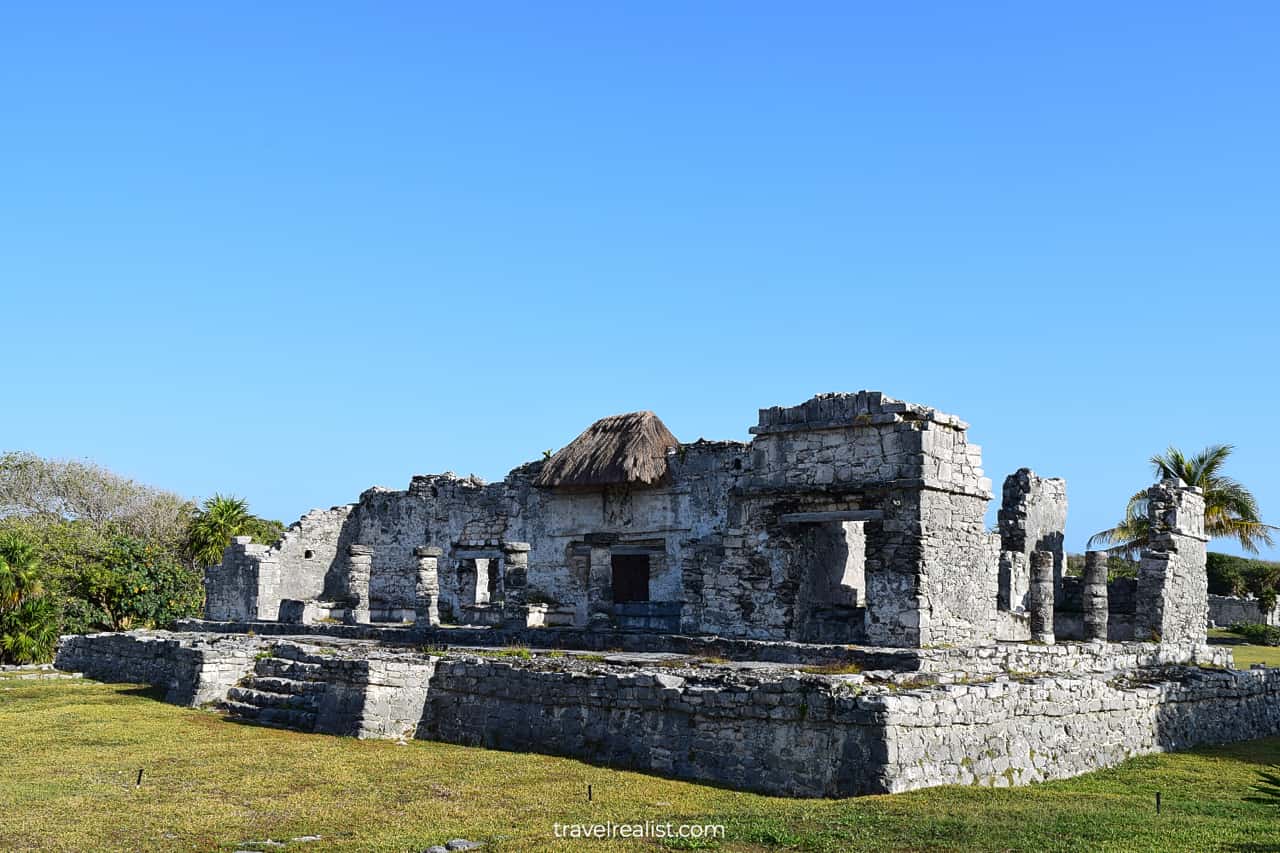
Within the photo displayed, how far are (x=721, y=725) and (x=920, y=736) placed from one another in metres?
1.51

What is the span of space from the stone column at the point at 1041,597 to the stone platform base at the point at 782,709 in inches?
75.3

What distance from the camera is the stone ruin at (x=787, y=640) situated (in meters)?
8.78

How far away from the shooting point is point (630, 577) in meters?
24.6

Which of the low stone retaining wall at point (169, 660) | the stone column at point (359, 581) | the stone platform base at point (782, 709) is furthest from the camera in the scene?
the stone column at point (359, 581)

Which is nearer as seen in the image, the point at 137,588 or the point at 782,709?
the point at 782,709

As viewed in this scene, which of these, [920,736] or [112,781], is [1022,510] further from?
[112,781]

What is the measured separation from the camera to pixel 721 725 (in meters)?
9.00

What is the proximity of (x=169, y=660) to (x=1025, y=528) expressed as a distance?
12832 millimetres

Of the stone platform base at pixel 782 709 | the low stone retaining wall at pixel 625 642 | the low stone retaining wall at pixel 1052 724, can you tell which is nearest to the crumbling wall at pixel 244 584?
the low stone retaining wall at pixel 625 642

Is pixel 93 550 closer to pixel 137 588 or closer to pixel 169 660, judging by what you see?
pixel 137 588

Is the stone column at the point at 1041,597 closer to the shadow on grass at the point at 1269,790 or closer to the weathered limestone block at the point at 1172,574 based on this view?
the weathered limestone block at the point at 1172,574

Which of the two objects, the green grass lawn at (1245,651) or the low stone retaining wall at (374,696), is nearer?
the low stone retaining wall at (374,696)

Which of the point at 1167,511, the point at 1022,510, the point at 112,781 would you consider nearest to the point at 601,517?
the point at 1022,510

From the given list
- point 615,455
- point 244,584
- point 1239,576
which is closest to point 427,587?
point 615,455
